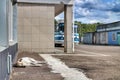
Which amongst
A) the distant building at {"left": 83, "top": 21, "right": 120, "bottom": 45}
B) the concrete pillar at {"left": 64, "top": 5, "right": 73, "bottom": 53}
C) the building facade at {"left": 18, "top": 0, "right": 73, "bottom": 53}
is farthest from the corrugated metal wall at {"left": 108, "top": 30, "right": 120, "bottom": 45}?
the building facade at {"left": 18, "top": 0, "right": 73, "bottom": 53}

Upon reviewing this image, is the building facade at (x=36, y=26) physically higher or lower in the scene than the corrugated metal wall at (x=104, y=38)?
higher

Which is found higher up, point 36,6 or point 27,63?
point 36,6

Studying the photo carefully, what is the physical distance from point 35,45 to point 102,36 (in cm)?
5000

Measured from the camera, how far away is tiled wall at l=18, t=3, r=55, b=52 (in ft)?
76.1

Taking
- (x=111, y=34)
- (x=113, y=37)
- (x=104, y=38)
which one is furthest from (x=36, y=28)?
(x=104, y=38)

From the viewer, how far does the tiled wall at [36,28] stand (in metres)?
23.2

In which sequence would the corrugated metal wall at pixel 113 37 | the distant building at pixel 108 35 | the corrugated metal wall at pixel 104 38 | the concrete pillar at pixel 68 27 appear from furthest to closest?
the corrugated metal wall at pixel 104 38, the distant building at pixel 108 35, the corrugated metal wall at pixel 113 37, the concrete pillar at pixel 68 27

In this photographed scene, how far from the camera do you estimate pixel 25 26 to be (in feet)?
76.2

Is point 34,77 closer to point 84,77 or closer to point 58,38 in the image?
point 84,77

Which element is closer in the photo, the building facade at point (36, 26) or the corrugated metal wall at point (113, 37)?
the building facade at point (36, 26)

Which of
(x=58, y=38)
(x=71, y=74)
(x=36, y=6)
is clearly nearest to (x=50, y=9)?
(x=36, y=6)

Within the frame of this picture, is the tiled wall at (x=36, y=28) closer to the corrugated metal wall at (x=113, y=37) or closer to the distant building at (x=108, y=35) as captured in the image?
the distant building at (x=108, y=35)

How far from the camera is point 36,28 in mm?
23297

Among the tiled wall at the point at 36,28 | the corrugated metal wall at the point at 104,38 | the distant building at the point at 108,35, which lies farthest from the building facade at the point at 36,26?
the corrugated metal wall at the point at 104,38
